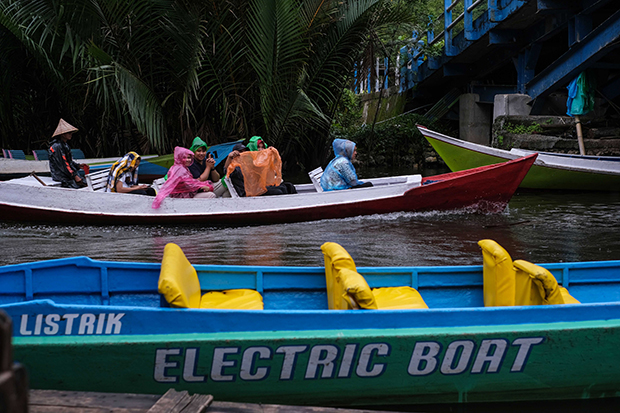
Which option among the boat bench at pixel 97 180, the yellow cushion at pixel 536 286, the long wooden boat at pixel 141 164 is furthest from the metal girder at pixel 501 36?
the yellow cushion at pixel 536 286

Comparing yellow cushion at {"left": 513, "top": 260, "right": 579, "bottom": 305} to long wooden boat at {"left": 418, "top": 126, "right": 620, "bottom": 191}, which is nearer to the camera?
yellow cushion at {"left": 513, "top": 260, "right": 579, "bottom": 305}

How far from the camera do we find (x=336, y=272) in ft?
11.2

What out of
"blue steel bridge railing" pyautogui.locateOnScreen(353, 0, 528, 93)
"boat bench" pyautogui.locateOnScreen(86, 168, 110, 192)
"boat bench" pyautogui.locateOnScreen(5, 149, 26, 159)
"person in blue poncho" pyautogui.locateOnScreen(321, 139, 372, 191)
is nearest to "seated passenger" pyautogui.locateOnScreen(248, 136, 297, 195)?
"person in blue poncho" pyautogui.locateOnScreen(321, 139, 372, 191)

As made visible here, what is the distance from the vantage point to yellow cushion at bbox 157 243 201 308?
2.96 meters

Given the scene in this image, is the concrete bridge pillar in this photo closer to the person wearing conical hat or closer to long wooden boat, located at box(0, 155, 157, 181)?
long wooden boat, located at box(0, 155, 157, 181)

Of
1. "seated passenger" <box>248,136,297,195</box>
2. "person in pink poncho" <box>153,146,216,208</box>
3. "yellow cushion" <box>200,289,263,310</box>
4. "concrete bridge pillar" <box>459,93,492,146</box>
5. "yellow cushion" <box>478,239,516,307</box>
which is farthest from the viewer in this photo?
"concrete bridge pillar" <box>459,93,492,146</box>

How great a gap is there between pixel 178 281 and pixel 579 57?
1144 cm

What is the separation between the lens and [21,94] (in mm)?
13797

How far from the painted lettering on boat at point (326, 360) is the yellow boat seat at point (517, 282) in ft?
1.29

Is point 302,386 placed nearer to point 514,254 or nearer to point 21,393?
point 21,393

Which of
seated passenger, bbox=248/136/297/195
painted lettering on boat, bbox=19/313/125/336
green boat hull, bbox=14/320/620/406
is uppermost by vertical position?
seated passenger, bbox=248/136/297/195

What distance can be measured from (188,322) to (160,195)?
17.9ft

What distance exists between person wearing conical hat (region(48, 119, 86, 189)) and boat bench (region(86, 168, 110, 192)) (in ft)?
2.02

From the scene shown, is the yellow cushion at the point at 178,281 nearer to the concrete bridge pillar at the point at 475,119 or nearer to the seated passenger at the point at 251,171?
the seated passenger at the point at 251,171
